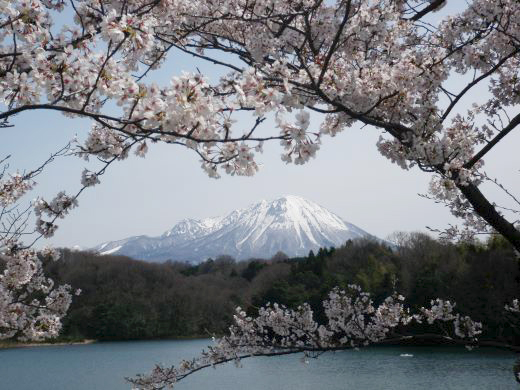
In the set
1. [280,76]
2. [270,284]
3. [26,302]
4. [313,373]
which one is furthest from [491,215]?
[270,284]

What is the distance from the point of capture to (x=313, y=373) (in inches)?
948

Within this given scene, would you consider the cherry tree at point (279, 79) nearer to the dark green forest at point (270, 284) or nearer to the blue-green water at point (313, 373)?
the blue-green water at point (313, 373)

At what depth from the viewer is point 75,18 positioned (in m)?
2.64

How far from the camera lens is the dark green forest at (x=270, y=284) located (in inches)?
1220

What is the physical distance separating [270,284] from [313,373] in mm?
16965

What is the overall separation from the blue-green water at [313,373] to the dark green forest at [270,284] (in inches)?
91.1

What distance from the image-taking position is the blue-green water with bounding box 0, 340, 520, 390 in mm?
19969

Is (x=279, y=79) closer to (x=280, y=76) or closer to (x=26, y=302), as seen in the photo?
(x=280, y=76)

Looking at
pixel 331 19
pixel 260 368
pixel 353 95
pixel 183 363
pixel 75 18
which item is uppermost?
pixel 331 19

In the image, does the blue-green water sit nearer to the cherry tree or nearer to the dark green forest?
the dark green forest

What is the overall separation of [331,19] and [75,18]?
1514 millimetres

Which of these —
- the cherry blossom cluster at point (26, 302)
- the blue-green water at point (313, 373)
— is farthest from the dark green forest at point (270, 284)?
the cherry blossom cluster at point (26, 302)

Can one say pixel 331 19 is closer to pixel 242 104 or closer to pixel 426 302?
pixel 242 104

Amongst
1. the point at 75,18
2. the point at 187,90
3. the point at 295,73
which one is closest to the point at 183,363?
the point at 295,73
